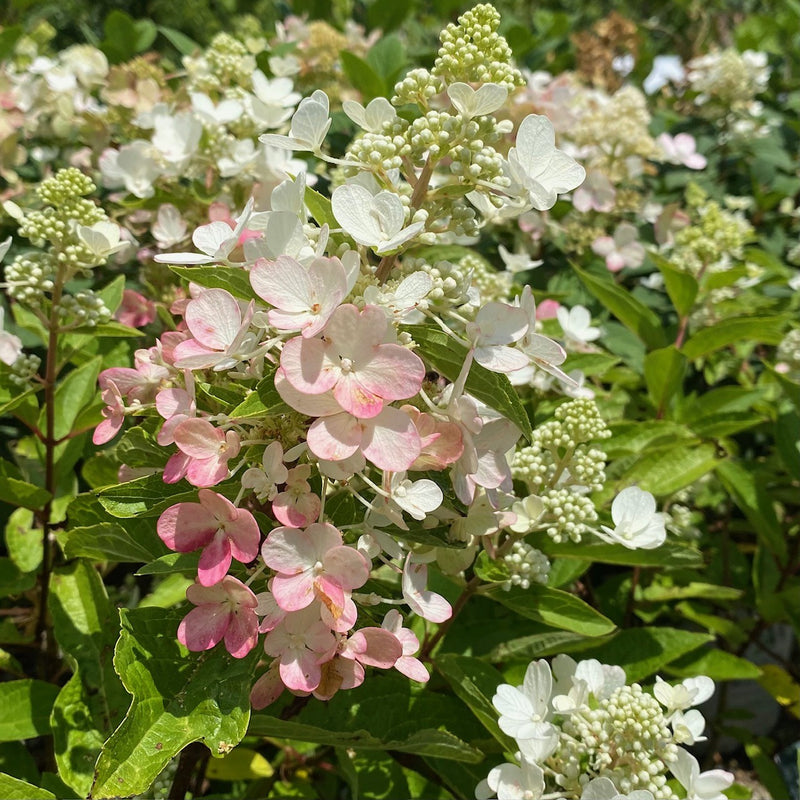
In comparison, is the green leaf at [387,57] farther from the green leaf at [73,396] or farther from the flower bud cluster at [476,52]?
the flower bud cluster at [476,52]

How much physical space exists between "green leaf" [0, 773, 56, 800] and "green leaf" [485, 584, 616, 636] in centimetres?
60

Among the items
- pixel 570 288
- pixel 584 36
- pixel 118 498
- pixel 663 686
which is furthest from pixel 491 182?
pixel 584 36

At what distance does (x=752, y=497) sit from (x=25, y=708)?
1.36 metres

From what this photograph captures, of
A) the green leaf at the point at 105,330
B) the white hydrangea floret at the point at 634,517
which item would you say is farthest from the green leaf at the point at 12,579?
the white hydrangea floret at the point at 634,517

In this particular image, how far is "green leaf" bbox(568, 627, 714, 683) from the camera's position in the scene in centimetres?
125

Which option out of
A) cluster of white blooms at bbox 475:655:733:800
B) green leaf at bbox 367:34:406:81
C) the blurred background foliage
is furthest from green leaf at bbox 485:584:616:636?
the blurred background foliage

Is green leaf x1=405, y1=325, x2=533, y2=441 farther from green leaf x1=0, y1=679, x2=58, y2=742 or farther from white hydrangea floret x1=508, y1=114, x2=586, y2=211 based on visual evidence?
green leaf x1=0, y1=679, x2=58, y2=742

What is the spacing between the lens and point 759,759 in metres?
1.66

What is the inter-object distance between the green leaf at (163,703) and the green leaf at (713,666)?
0.86 m

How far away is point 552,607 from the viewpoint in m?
1.11

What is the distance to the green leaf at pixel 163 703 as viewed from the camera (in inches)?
29.2

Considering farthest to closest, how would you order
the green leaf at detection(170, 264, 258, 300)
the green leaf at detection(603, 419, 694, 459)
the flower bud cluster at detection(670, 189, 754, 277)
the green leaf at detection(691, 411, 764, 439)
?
the flower bud cluster at detection(670, 189, 754, 277) → the green leaf at detection(691, 411, 764, 439) → the green leaf at detection(603, 419, 694, 459) → the green leaf at detection(170, 264, 258, 300)

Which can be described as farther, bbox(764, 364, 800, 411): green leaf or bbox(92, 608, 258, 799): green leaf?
bbox(764, 364, 800, 411): green leaf

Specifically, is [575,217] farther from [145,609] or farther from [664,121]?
[145,609]
